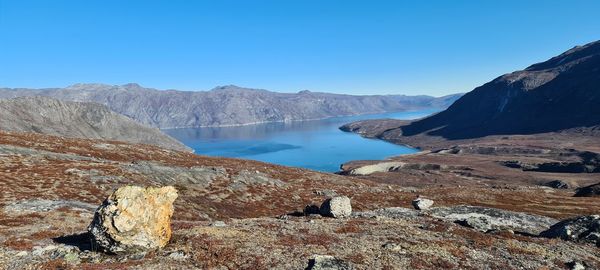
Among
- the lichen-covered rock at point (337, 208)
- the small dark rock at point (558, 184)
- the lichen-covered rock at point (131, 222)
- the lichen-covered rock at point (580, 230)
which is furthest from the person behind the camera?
the small dark rock at point (558, 184)

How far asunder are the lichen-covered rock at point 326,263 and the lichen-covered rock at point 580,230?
889 inches

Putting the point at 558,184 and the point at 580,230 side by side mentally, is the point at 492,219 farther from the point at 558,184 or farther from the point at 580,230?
the point at 558,184

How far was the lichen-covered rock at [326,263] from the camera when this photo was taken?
22.9 meters

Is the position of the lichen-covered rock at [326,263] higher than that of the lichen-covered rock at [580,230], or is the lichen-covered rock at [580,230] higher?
the lichen-covered rock at [326,263]

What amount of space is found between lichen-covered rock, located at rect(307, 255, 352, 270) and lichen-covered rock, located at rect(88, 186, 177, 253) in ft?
31.4

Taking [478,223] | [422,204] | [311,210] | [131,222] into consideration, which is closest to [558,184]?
[422,204]

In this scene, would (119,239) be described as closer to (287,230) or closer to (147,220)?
(147,220)

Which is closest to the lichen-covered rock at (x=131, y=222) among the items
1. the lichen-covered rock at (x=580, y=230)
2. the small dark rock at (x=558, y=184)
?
the lichen-covered rock at (x=580, y=230)

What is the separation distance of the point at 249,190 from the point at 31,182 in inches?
1135

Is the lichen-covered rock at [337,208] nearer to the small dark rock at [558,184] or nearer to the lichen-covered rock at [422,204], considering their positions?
the lichen-covered rock at [422,204]

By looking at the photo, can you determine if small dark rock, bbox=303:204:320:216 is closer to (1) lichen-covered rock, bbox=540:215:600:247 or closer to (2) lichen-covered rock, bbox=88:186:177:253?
(2) lichen-covered rock, bbox=88:186:177:253

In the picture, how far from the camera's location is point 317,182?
82125mm

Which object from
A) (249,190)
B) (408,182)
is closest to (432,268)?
(249,190)

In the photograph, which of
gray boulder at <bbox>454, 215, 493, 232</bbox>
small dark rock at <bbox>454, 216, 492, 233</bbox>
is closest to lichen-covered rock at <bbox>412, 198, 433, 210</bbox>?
gray boulder at <bbox>454, 215, 493, 232</bbox>
